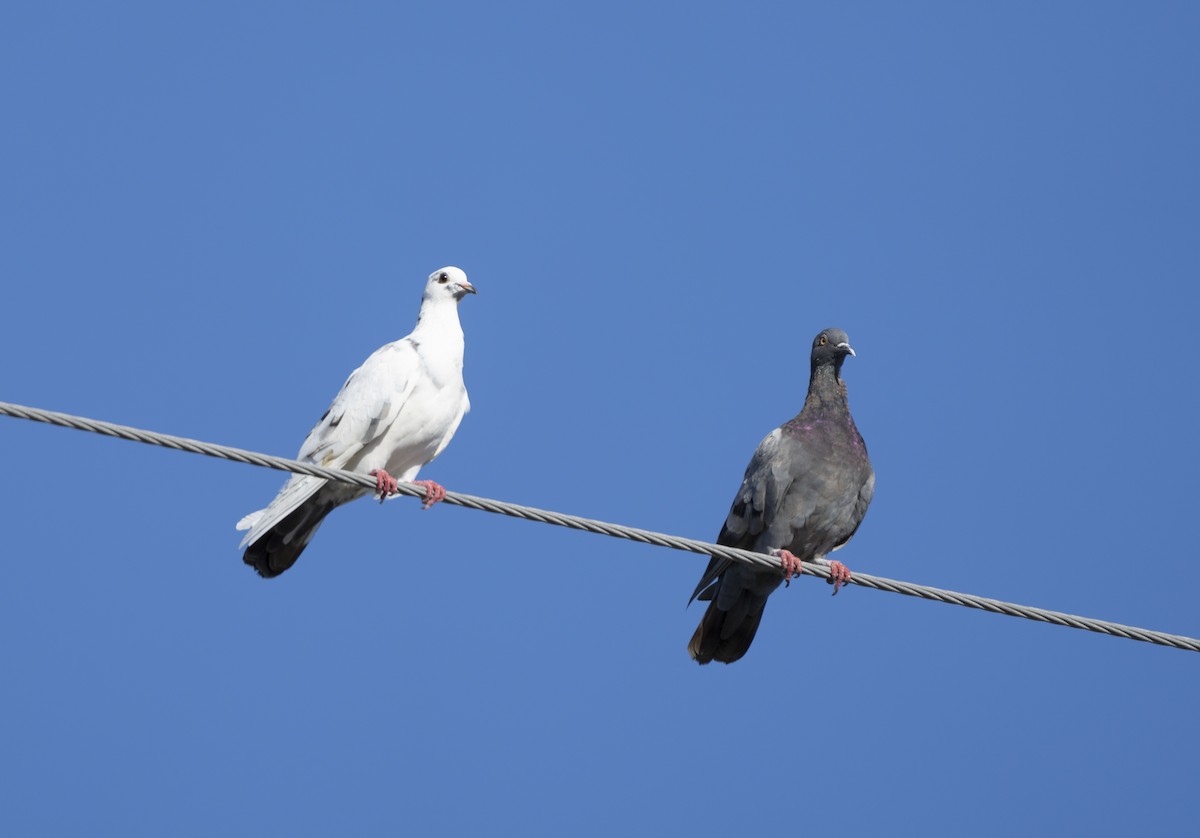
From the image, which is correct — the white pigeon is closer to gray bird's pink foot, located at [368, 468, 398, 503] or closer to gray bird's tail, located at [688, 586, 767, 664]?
gray bird's pink foot, located at [368, 468, 398, 503]

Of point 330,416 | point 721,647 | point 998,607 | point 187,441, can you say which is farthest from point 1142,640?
point 330,416

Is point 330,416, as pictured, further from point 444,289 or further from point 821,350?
point 821,350

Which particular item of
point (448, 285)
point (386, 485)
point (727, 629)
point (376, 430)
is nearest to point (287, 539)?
point (376, 430)

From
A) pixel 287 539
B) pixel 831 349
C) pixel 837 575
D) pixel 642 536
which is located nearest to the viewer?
pixel 642 536

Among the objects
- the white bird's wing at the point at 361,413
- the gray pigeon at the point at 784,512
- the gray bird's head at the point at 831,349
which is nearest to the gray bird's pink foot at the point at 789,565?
the gray pigeon at the point at 784,512

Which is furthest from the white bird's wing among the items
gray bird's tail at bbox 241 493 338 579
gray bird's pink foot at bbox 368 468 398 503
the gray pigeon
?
the gray pigeon

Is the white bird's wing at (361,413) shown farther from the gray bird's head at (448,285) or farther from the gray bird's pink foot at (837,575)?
the gray bird's pink foot at (837,575)

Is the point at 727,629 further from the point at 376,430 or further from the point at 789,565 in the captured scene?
the point at 376,430

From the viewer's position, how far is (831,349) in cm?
993

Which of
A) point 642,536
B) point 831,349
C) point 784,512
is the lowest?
point 642,536

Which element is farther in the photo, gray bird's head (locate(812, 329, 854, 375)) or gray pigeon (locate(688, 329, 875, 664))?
gray bird's head (locate(812, 329, 854, 375))

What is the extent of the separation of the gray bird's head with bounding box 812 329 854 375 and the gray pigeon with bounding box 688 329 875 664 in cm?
29

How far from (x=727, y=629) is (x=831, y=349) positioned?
6.12 feet

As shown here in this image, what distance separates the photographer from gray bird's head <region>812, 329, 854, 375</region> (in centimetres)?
991
